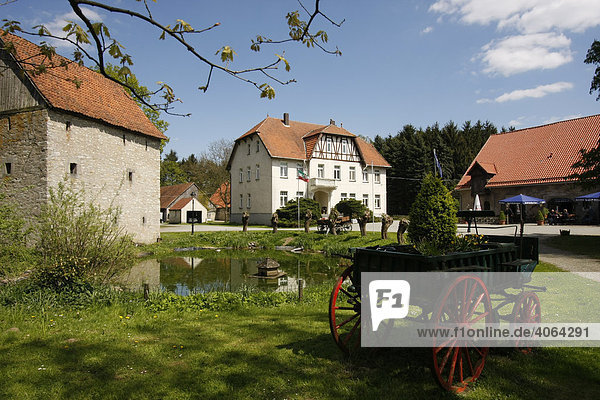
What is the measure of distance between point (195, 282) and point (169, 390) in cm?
854

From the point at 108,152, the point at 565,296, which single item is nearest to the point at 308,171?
the point at 108,152

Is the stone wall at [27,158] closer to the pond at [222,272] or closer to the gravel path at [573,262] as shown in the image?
the pond at [222,272]

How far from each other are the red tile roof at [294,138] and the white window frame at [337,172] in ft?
11.2

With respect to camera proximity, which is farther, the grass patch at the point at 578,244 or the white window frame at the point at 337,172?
the white window frame at the point at 337,172

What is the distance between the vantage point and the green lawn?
12.7 ft

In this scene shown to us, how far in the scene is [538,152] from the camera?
33.8 meters

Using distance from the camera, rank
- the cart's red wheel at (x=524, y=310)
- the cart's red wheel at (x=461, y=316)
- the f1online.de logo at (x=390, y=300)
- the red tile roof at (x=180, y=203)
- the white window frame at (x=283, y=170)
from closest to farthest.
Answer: the cart's red wheel at (x=461, y=316)
the f1online.de logo at (x=390, y=300)
the cart's red wheel at (x=524, y=310)
the white window frame at (x=283, y=170)
the red tile roof at (x=180, y=203)

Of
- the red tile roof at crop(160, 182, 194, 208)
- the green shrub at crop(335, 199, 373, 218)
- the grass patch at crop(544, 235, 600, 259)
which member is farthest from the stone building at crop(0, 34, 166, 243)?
the red tile roof at crop(160, 182, 194, 208)

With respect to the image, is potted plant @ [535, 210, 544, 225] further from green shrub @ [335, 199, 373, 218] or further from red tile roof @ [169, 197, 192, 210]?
red tile roof @ [169, 197, 192, 210]

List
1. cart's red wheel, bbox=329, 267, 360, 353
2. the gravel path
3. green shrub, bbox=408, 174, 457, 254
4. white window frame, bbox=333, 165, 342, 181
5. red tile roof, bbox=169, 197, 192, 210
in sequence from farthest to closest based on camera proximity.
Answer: red tile roof, bbox=169, 197, 192, 210 < white window frame, bbox=333, 165, 342, 181 < the gravel path < green shrub, bbox=408, 174, 457, 254 < cart's red wheel, bbox=329, 267, 360, 353

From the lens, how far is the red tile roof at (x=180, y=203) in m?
50.5

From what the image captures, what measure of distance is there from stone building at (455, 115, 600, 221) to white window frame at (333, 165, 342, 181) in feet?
39.5

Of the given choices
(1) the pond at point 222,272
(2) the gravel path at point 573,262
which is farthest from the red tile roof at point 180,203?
(2) the gravel path at point 573,262

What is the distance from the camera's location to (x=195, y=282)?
1220 cm
